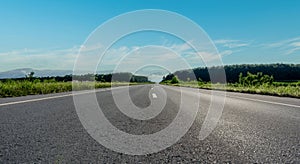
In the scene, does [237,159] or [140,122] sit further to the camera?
[140,122]

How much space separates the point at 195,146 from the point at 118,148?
0.83 meters

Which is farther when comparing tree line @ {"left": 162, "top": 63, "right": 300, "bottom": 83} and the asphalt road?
tree line @ {"left": 162, "top": 63, "right": 300, "bottom": 83}

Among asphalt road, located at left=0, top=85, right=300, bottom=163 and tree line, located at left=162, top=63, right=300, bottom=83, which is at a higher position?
tree line, located at left=162, top=63, right=300, bottom=83

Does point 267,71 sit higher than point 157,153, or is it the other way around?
point 267,71

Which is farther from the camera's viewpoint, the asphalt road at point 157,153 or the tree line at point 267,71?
the tree line at point 267,71

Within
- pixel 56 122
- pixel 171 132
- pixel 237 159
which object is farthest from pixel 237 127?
pixel 56 122

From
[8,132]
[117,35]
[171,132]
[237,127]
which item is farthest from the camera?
[117,35]

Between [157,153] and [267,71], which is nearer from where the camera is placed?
[157,153]

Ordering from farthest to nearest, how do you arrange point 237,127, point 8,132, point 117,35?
point 117,35 → point 237,127 → point 8,132

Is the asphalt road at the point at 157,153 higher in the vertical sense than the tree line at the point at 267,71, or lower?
lower

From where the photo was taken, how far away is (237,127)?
3.99 meters

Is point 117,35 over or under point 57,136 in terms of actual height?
over

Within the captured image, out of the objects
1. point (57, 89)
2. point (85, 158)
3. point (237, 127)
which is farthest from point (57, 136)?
point (57, 89)

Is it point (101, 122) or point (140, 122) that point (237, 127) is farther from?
point (101, 122)
